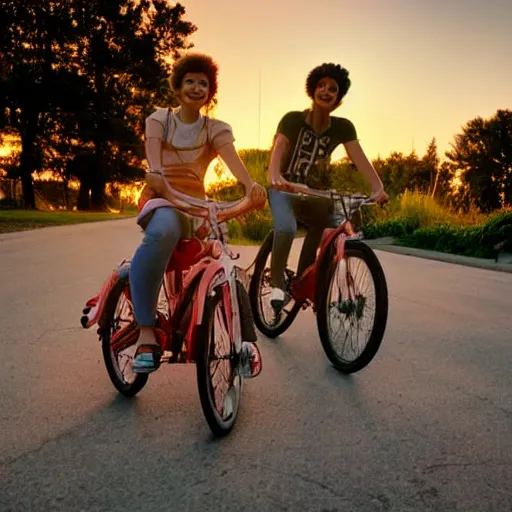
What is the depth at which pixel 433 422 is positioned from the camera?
12.3 feet

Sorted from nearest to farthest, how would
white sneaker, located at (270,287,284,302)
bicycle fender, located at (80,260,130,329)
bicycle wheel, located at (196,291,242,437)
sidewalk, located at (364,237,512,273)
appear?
bicycle wheel, located at (196,291,242,437) < bicycle fender, located at (80,260,130,329) < white sneaker, located at (270,287,284,302) < sidewalk, located at (364,237,512,273)

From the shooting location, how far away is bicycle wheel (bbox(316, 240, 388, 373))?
176 inches

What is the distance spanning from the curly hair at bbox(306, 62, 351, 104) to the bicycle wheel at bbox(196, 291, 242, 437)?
2.46 metres

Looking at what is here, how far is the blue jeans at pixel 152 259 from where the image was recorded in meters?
3.55

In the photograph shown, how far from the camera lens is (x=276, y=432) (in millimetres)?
3520

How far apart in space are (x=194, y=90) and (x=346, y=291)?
5.55ft

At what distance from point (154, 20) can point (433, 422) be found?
4721 centimetres

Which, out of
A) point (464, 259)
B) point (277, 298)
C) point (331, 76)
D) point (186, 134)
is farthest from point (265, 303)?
point (464, 259)

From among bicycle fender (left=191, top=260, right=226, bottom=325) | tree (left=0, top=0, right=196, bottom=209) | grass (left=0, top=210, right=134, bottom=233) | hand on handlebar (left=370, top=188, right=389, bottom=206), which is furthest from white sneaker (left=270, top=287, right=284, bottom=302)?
tree (left=0, top=0, right=196, bottom=209)

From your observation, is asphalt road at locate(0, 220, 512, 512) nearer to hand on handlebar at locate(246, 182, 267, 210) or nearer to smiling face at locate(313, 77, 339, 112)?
hand on handlebar at locate(246, 182, 267, 210)

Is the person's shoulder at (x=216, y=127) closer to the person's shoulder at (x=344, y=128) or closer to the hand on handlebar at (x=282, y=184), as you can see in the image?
the hand on handlebar at (x=282, y=184)

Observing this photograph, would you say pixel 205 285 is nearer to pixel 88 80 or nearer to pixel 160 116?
pixel 160 116

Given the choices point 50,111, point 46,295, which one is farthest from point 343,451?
point 50,111

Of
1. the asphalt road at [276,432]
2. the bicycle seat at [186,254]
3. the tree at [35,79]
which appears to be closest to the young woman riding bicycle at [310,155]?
the asphalt road at [276,432]
